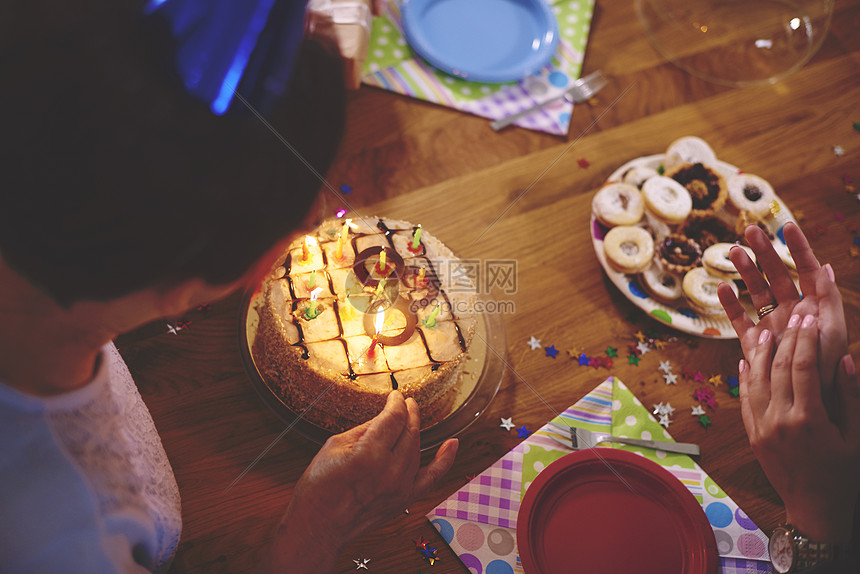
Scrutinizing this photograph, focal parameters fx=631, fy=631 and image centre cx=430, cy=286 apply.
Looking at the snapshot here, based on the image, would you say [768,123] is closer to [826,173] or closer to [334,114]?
[826,173]

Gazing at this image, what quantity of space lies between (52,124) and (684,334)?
1507mm

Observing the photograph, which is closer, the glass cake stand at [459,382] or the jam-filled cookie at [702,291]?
the glass cake stand at [459,382]

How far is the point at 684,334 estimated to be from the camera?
1675 mm

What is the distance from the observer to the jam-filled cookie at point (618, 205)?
1.74m

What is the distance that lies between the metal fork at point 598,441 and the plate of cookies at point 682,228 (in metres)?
0.31

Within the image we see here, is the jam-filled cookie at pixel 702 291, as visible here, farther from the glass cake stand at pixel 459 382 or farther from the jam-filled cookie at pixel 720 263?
the glass cake stand at pixel 459 382

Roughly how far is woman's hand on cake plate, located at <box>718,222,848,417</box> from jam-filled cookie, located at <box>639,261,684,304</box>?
21 centimetres

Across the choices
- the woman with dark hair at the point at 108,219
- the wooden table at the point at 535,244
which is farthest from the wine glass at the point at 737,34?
the woman with dark hair at the point at 108,219

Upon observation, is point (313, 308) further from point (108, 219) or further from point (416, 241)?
point (108, 219)

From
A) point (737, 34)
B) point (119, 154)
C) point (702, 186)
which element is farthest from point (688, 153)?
point (119, 154)

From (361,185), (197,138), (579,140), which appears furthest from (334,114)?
(579,140)

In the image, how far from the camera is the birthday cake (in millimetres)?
1318

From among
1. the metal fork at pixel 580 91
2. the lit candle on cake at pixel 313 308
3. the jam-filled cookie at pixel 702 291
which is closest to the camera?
the lit candle on cake at pixel 313 308

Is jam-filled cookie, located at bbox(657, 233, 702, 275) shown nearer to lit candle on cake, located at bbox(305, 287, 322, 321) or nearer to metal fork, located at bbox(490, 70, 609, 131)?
metal fork, located at bbox(490, 70, 609, 131)
